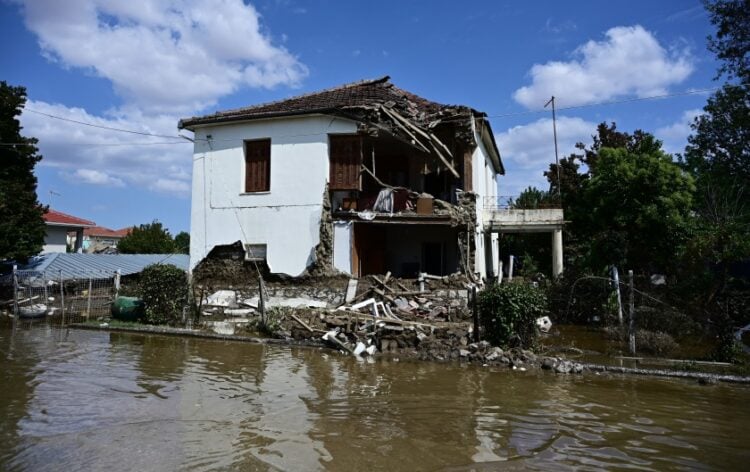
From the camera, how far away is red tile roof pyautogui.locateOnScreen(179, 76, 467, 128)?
18.8 m

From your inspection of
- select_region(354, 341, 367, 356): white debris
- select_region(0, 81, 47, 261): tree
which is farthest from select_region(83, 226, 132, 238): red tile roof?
select_region(354, 341, 367, 356): white debris

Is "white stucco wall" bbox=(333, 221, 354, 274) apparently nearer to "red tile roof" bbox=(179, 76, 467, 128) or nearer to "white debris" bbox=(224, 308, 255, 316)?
"white debris" bbox=(224, 308, 255, 316)

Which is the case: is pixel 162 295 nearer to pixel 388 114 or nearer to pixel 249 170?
pixel 249 170

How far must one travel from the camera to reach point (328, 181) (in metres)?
18.5

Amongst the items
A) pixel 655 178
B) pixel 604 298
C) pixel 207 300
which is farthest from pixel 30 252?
pixel 655 178

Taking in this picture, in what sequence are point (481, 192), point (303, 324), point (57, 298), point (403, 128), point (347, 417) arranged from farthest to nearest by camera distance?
point (481, 192) < point (57, 298) < point (403, 128) < point (303, 324) < point (347, 417)

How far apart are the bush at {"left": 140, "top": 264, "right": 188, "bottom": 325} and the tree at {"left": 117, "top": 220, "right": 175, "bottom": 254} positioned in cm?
2232

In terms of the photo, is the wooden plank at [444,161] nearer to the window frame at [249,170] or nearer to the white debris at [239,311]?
the window frame at [249,170]

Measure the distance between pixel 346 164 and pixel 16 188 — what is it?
15.2 meters

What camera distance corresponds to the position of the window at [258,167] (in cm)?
1941

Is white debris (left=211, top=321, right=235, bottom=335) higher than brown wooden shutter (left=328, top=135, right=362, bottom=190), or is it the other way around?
brown wooden shutter (left=328, top=135, right=362, bottom=190)

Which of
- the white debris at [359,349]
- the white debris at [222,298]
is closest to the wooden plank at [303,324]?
the white debris at [359,349]

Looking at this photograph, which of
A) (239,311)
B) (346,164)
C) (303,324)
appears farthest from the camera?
(346,164)

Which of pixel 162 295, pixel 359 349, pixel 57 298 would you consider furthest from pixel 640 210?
pixel 57 298
